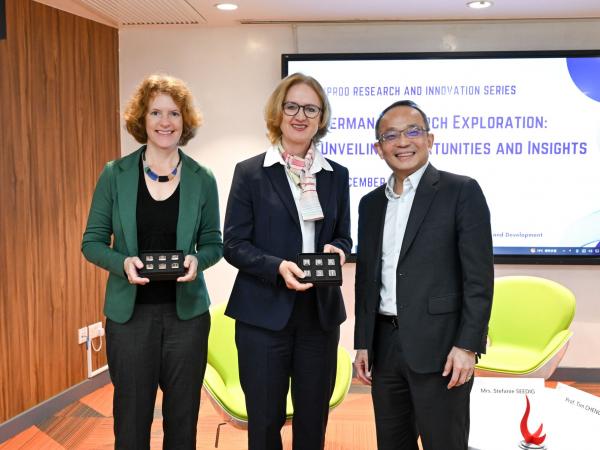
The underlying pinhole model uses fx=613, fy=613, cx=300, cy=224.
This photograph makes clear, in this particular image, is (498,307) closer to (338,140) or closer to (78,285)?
(338,140)

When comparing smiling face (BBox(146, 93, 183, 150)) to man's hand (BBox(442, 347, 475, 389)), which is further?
smiling face (BBox(146, 93, 183, 150))

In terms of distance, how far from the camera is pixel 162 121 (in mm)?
2324

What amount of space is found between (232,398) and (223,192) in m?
2.27

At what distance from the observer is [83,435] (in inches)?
146

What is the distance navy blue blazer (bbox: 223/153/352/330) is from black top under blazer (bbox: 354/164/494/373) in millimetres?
344

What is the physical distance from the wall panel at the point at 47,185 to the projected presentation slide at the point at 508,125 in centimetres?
148

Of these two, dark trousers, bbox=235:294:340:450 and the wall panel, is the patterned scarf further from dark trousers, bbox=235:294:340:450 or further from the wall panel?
the wall panel

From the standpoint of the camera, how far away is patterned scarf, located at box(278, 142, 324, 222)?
7.24ft

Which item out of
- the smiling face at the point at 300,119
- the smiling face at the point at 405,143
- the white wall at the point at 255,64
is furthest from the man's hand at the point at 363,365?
the white wall at the point at 255,64

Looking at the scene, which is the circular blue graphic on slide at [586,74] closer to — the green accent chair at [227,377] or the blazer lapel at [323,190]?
the green accent chair at [227,377]

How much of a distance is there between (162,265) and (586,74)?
364cm

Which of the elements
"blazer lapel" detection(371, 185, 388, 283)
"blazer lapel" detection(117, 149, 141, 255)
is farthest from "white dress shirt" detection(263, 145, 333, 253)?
"blazer lapel" detection(117, 149, 141, 255)

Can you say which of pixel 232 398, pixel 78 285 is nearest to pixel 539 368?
pixel 232 398

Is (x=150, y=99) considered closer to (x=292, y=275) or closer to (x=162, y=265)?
(x=162, y=265)
